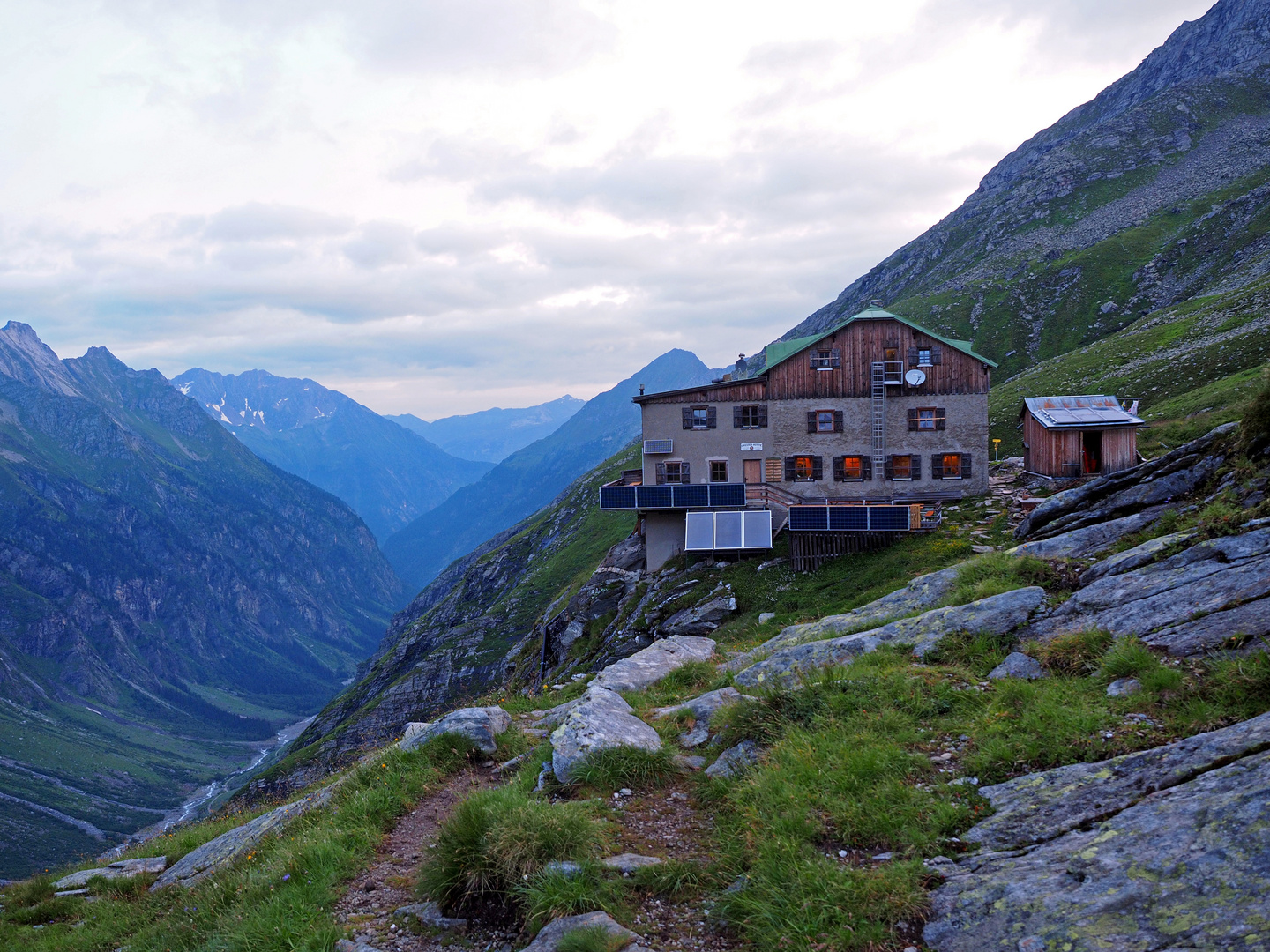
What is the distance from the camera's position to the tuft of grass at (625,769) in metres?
11.8

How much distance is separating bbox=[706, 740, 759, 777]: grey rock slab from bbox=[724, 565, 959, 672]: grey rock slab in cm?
687

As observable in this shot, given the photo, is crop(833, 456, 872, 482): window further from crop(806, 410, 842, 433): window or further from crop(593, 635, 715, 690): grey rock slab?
crop(593, 635, 715, 690): grey rock slab

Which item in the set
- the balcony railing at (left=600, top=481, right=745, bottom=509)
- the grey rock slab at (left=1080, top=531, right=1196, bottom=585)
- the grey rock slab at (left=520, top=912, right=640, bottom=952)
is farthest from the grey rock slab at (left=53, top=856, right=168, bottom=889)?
the balcony railing at (left=600, top=481, right=745, bottom=509)

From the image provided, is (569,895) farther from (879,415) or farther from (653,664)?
(879,415)

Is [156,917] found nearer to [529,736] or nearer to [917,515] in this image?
[529,736]

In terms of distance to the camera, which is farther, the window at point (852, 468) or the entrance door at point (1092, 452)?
the window at point (852, 468)

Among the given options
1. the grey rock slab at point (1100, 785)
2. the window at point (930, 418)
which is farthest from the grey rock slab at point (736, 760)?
the window at point (930, 418)

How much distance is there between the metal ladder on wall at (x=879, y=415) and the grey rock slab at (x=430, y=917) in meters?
41.5

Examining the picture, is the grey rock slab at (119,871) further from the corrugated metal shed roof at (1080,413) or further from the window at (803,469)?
A: the corrugated metal shed roof at (1080,413)

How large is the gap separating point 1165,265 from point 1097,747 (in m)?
172

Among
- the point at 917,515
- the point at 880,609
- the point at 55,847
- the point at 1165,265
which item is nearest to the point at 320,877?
the point at 880,609

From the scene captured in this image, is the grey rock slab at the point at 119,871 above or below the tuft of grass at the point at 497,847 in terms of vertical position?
below

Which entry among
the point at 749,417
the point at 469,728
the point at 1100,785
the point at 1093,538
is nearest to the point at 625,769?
the point at 469,728

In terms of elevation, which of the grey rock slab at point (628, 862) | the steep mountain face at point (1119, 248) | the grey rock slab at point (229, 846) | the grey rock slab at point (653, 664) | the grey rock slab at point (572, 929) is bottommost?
the grey rock slab at point (229, 846)
